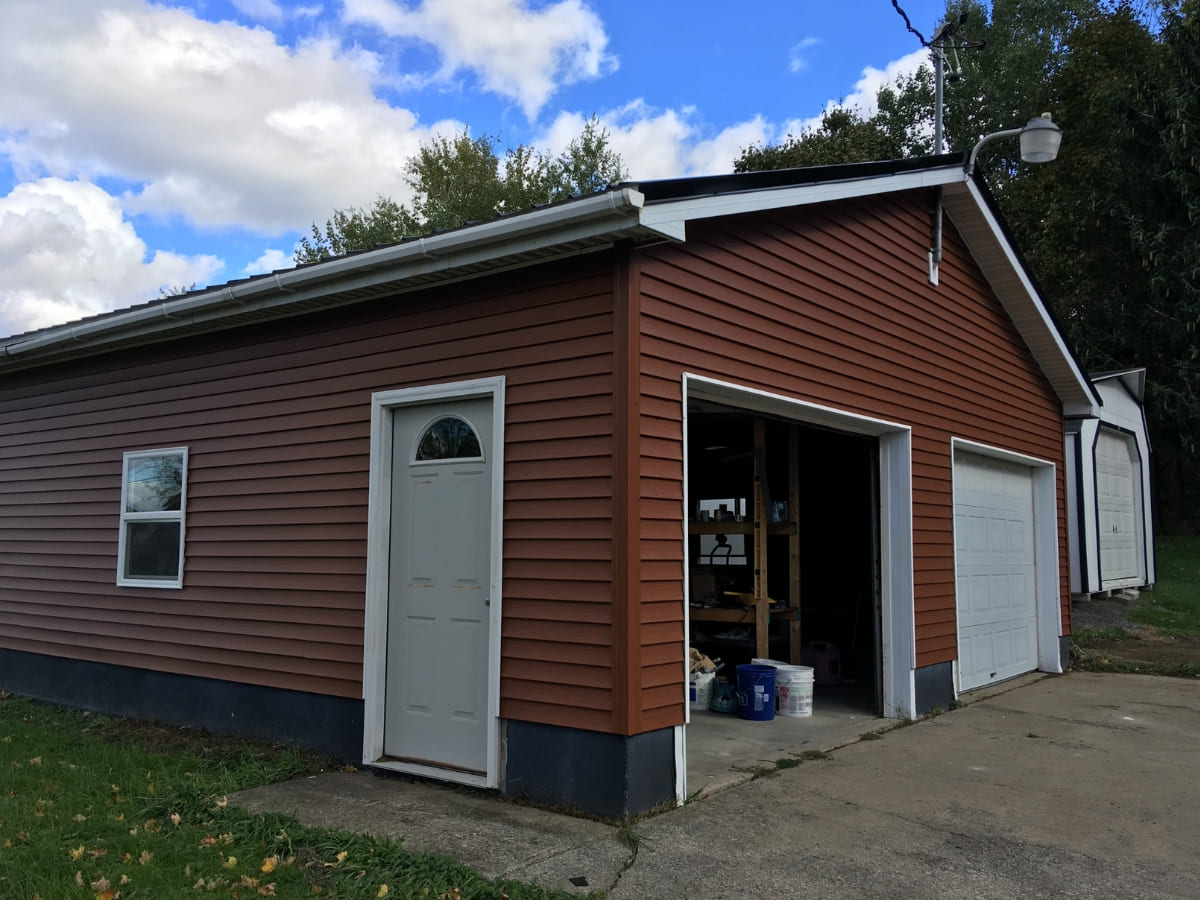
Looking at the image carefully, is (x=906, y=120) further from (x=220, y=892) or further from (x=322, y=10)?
(x=220, y=892)

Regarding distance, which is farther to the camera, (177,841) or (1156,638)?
(1156,638)

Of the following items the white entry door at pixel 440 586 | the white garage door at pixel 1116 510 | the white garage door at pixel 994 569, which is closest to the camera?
the white entry door at pixel 440 586

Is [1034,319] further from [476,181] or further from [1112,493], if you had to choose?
[476,181]

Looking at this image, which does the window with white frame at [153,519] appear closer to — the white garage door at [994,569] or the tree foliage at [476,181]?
the white garage door at [994,569]

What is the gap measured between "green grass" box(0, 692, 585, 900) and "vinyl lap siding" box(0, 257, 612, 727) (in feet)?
2.84

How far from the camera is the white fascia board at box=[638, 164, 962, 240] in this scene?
15.9 feet

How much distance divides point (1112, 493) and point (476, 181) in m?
23.6

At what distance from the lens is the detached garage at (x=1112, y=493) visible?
14.3 meters

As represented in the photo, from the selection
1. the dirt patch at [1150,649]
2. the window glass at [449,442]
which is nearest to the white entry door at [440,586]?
the window glass at [449,442]

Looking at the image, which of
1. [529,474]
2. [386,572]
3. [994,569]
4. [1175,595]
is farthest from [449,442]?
[1175,595]

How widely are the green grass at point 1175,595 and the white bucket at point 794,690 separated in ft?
27.3

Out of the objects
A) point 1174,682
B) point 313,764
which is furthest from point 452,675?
point 1174,682

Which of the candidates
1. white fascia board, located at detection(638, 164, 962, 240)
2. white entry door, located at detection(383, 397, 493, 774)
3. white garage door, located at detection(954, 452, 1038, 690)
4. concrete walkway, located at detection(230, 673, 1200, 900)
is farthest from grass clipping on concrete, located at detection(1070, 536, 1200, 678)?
white entry door, located at detection(383, 397, 493, 774)

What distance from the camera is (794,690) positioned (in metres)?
7.55
